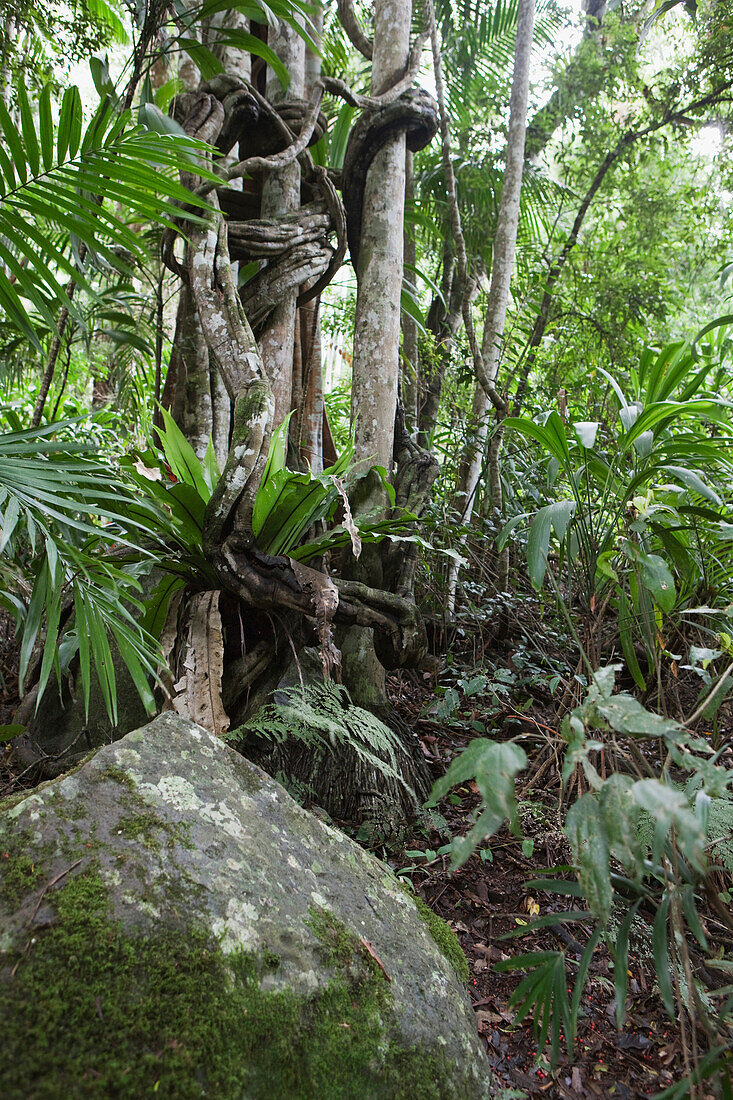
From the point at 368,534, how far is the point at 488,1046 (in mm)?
1375

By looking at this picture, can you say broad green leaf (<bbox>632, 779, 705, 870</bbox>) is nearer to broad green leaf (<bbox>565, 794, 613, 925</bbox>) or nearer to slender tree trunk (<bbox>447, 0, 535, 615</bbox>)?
broad green leaf (<bbox>565, 794, 613, 925</bbox>)

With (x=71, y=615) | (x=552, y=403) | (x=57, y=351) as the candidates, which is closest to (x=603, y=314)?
(x=552, y=403)

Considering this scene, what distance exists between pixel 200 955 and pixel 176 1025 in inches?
4.0

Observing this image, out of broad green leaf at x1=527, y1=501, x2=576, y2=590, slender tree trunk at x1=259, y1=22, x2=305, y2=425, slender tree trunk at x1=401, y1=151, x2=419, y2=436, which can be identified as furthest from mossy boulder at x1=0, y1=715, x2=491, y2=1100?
slender tree trunk at x1=401, y1=151, x2=419, y2=436

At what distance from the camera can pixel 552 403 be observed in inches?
157

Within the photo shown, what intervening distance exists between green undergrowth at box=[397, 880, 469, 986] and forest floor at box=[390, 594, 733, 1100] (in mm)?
112

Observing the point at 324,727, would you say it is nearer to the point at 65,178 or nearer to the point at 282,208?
the point at 65,178

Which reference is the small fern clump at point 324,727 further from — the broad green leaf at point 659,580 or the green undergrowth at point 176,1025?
the broad green leaf at point 659,580

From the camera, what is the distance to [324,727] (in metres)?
1.88

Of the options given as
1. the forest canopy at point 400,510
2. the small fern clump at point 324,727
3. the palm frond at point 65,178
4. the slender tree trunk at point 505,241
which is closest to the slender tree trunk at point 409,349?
the forest canopy at point 400,510

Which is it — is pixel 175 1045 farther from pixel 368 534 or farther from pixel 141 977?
pixel 368 534

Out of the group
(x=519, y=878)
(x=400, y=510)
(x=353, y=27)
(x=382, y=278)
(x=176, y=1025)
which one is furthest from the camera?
(x=353, y=27)

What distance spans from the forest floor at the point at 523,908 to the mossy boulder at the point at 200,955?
0.62 ft

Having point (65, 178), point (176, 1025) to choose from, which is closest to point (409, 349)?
point (65, 178)
